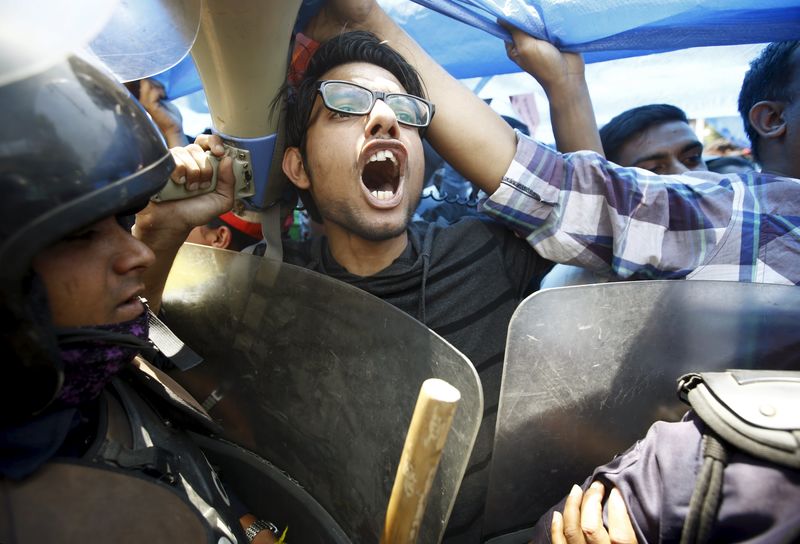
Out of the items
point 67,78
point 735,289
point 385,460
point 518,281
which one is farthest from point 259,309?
point 735,289

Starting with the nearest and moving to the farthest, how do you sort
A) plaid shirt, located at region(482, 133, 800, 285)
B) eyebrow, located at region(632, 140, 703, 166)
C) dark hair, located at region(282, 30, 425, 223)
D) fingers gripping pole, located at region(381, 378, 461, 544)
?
fingers gripping pole, located at region(381, 378, 461, 544) → plaid shirt, located at region(482, 133, 800, 285) → dark hair, located at region(282, 30, 425, 223) → eyebrow, located at region(632, 140, 703, 166)

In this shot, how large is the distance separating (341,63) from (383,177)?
1.38 feet

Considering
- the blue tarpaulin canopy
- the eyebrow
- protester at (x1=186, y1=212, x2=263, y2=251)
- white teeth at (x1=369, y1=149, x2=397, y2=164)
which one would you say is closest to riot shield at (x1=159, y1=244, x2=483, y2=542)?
white teeth at (x1=369, y1=149, x2=397, y2=164)

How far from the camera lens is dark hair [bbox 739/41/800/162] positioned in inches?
73.3

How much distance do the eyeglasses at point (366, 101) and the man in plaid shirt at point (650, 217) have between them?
0.34 meters

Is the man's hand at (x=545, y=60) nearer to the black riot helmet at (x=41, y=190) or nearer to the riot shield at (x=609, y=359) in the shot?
the riot shield at (x=609, y=359)

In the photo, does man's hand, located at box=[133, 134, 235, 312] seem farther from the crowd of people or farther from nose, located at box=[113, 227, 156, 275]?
nose, located at box=[113, 227, 156, 275]

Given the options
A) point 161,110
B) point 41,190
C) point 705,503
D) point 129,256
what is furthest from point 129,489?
point 161,110

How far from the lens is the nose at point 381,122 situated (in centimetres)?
167

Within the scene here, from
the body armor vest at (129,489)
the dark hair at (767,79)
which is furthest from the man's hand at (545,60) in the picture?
the body armor vest at (129,489)

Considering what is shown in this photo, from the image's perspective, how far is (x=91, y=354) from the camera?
1.00m

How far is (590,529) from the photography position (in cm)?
100

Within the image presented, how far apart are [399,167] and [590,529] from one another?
3.94 feet

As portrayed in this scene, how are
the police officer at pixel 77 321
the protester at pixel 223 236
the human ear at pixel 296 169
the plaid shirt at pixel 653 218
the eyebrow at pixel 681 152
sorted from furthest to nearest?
1. the protester at pixel 223 236
2. the eyebrow at pixel 681 152
3. the human ear at pixel 296 169
4. the plaid shirt at pixel 653 218
5. the police officer at pixel 77 321
